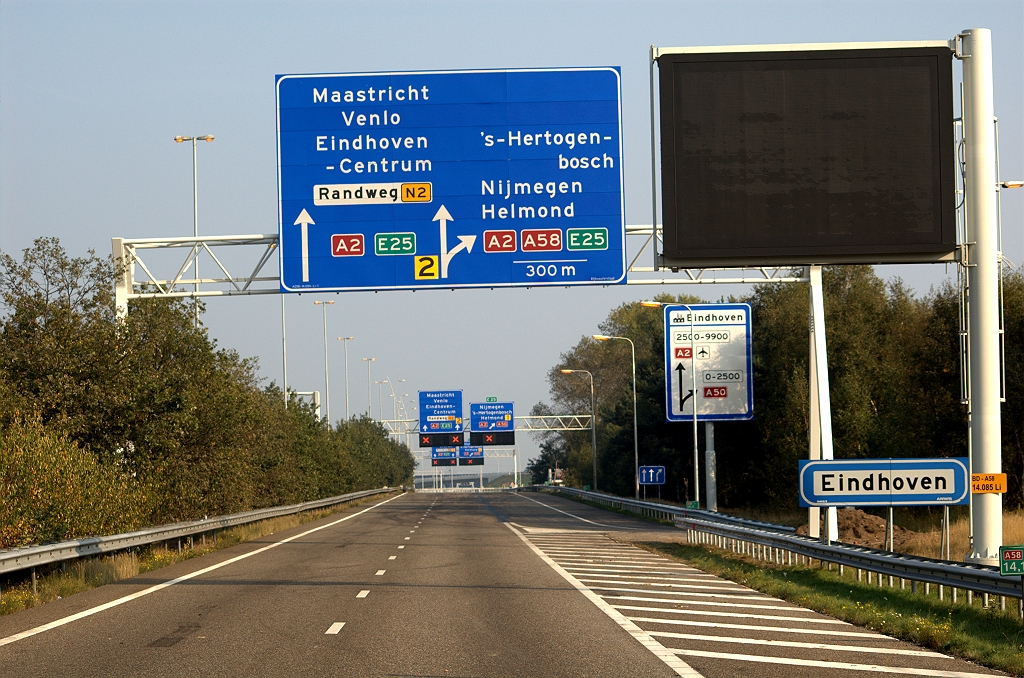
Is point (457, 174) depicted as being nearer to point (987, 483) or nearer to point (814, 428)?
point (814, 428)

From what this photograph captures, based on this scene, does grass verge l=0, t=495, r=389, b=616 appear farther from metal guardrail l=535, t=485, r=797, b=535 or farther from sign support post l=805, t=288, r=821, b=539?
sign support post l=805, t=288, r=821, b=539

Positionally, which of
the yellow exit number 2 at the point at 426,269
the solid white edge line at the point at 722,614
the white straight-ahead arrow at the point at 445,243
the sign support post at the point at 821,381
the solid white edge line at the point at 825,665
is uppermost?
the white straight-ahead arrow at the point at 445,243

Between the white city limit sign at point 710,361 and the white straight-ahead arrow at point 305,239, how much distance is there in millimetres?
22792

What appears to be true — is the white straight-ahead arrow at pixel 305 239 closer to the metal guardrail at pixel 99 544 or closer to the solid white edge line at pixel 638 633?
the metal guardrail at pixel 99 544

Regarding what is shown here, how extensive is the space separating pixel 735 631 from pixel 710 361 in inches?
1342

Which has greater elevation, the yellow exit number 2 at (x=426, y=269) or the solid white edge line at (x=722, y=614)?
the yellow exit number 2 at (x=426, y=269)

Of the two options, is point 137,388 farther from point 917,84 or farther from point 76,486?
point 917,84

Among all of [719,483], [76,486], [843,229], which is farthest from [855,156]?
[719,483]

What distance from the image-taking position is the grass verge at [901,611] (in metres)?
12.8

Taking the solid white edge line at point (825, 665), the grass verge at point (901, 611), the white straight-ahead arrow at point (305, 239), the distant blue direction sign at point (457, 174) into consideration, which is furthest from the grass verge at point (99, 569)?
the grass verge at point (901, 611)

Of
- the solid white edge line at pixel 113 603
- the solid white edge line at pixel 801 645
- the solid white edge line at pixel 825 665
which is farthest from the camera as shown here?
the solid white edge line at pixel 113 603

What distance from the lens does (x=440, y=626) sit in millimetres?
14898

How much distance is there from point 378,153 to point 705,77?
1047 cm

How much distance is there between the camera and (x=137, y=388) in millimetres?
30438
